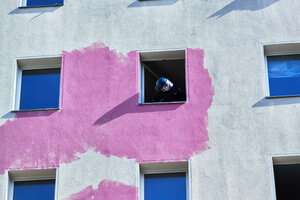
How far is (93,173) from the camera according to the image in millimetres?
14430

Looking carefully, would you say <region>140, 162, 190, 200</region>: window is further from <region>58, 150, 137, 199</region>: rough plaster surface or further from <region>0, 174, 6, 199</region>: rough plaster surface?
<region>0, 174, 6, 199</region>: rough plaster surface

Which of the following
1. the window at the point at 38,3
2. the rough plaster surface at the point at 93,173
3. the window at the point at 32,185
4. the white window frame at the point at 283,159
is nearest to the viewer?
the white window frame at the point at 283,159

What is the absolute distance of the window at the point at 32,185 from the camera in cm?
1474

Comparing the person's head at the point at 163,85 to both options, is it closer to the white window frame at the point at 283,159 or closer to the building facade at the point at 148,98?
the building facade at the point at 148,98

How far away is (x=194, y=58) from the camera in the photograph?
15.4 metres

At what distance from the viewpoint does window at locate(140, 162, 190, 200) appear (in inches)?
571

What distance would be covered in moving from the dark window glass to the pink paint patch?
2.61 meters

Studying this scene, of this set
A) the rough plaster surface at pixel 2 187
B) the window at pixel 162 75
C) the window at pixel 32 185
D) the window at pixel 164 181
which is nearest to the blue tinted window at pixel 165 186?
the window at pixel 164 181

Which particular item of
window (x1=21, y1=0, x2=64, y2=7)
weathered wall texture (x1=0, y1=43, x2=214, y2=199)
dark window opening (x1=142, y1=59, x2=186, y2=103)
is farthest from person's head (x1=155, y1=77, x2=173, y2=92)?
window (x1=21, y1=0, x2=64, y2=7)

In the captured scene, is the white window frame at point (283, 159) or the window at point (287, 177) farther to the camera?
the window at point (287, 177)

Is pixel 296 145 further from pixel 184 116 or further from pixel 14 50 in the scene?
pixel 14 50

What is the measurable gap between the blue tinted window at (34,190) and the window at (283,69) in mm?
4475

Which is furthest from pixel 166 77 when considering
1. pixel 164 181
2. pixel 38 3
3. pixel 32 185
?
pixel 32 185

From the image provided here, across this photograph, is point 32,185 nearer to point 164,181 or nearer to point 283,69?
point 164,181
